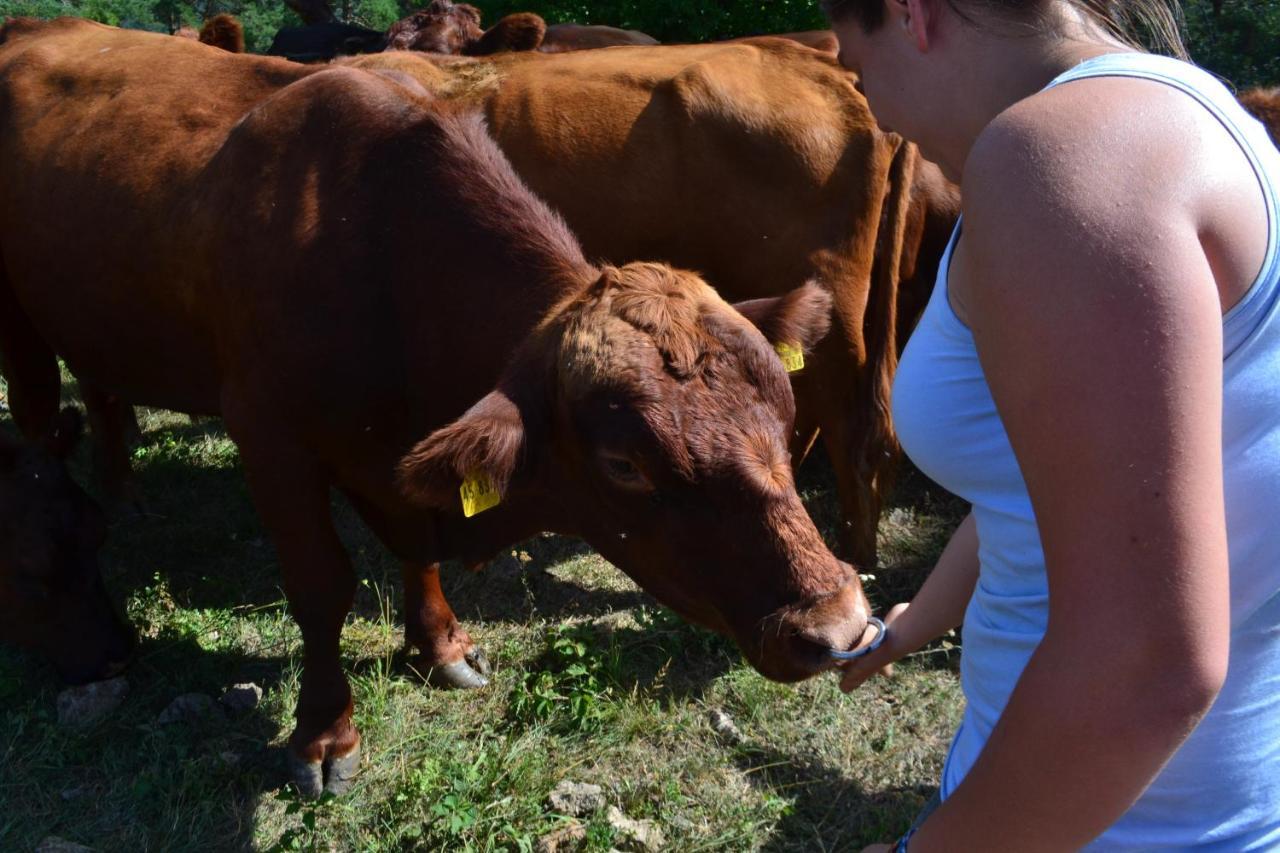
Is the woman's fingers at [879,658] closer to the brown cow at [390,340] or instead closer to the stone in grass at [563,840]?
the brown cow at [390,340]

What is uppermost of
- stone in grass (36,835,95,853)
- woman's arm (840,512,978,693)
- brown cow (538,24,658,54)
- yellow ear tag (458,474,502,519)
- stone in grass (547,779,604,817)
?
woman's arm (840,512,978,693)

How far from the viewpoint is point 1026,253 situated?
33.7 inches

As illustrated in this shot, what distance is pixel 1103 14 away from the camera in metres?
1.17

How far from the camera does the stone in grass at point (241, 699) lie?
3.83m

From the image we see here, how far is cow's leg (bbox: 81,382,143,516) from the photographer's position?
5609 mm

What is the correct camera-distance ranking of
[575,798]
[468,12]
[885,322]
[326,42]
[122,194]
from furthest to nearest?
[326,42], [468,12], [885,322], [122,194], [575,798]

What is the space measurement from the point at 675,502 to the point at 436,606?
1852mm

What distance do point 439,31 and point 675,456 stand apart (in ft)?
22.8

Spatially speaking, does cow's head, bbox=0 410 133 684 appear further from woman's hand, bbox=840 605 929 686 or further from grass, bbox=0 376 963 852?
woman's hand, bbox=840 605 929 686

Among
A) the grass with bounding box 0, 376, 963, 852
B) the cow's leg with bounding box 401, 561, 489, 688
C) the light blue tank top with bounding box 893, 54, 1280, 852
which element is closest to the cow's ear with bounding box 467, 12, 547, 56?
the grass with bounding box 0, 376, 963, 852

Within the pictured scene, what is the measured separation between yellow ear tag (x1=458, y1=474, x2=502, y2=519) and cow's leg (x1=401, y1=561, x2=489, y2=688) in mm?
1480

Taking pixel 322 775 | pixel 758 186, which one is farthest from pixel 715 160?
pixel 322 775

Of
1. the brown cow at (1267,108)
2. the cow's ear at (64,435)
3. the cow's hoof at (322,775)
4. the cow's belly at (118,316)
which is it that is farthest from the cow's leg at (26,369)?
the brown cow at (1267,108)

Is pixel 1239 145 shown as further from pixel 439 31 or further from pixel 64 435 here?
pixel 439 31
